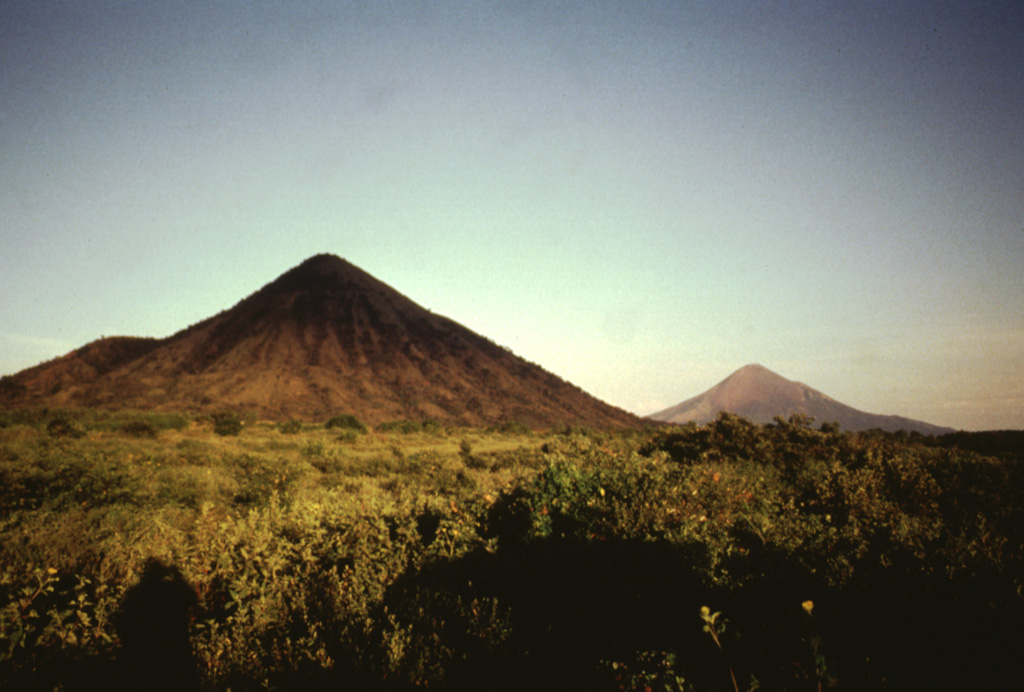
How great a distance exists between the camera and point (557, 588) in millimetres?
4957

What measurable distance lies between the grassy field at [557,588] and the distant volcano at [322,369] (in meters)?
47.1

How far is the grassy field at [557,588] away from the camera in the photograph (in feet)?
10.9

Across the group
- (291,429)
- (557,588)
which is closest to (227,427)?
(291,429)

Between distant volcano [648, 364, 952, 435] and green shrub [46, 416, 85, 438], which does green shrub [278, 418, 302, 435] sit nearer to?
green shrub [46, 416, 85, 438]

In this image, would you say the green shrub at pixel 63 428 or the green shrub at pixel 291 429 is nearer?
the green shrub at pixel 63 428

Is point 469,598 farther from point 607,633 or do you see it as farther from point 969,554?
point 969,554

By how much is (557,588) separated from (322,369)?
61318 mm

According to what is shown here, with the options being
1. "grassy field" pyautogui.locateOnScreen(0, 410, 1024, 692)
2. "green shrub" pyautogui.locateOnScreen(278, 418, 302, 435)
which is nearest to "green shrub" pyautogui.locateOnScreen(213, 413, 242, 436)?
"green shrub" pyautogui.locateOnScreen(278, 418, 302, 435)

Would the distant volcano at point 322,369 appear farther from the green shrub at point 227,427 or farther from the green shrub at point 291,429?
the green shrub at point 227,427

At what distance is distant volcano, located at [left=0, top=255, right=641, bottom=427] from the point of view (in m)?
53.3

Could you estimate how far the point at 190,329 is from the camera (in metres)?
76.2

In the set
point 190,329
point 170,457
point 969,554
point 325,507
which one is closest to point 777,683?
point 969,554

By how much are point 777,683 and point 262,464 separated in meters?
14.0

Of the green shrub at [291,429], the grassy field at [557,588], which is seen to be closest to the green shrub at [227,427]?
the green shrub at [291,429]
